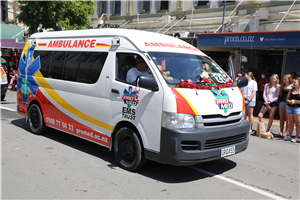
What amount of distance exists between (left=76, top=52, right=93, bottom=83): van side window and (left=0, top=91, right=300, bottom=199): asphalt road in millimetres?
1512

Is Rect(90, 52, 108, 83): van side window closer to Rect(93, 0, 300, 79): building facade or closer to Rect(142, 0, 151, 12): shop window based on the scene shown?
Rect(93, 0, 300, 79): building facade

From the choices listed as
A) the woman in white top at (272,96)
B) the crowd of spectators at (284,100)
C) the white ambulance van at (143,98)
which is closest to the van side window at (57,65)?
the white ambulance van at (143,98)

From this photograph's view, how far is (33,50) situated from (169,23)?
14.1 meters

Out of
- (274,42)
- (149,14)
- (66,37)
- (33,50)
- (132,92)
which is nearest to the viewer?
(132,92)

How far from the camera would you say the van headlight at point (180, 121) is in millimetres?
4355

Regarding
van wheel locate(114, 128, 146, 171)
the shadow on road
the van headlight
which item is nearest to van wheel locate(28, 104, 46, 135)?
the shadow on road

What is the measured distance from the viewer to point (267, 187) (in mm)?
4656

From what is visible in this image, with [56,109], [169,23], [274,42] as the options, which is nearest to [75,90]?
[56,109]

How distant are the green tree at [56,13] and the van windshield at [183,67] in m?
13.7

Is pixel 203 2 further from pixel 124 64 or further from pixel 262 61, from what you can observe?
pixel 124 64

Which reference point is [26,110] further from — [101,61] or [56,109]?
[101,61]

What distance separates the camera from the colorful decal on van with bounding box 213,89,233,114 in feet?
15.3

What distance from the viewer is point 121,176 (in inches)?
189

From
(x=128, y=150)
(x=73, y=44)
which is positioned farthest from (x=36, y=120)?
(x=128, y=150)
